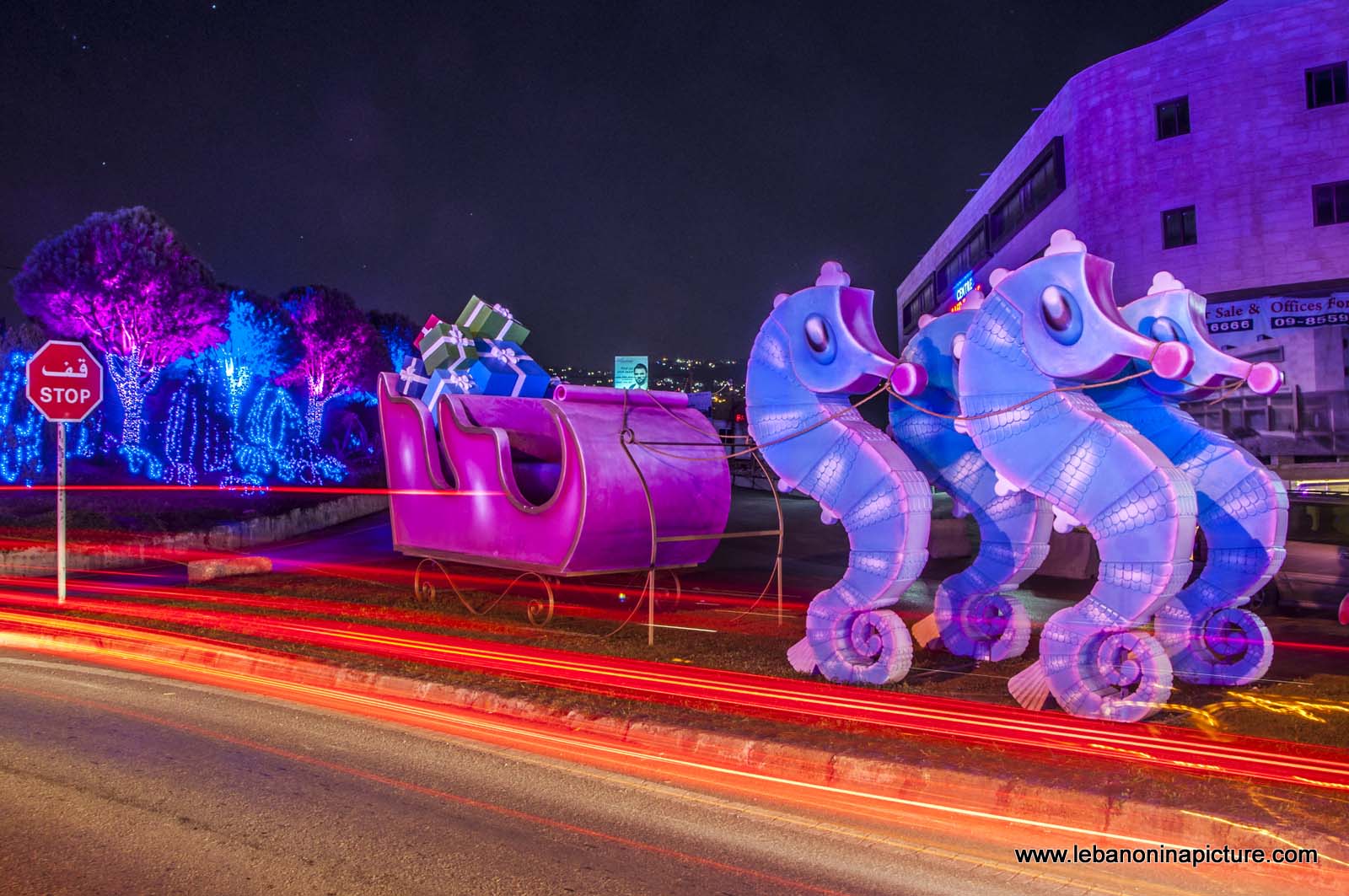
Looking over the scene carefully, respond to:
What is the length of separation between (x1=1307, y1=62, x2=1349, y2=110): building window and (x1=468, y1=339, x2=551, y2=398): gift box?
2787cm

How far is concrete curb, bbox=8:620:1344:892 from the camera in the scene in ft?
15.5

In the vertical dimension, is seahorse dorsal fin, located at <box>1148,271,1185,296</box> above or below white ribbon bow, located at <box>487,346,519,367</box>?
below

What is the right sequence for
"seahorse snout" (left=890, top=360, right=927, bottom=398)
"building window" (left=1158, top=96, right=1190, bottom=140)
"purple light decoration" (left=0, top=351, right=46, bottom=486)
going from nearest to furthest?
1. "seahorse snout" (left=890, top=360, right=927, bottom=398)
2. "purple light decoration" (left=0, top=351, right=46, bottom=486)
3. "building window" (left=1158, top=96, right=1190, bottom=140)

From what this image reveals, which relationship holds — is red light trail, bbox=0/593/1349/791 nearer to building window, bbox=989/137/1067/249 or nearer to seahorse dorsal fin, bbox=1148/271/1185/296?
seahorse dorsal fin, bbox=1148/271/1185/296

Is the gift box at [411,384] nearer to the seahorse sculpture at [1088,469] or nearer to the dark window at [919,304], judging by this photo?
the seahorse sculpture at [1088,469]

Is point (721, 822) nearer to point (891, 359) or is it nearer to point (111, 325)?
point (891, 359)

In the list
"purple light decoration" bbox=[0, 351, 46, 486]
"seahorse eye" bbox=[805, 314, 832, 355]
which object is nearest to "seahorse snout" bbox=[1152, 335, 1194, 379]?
"seahorse eye" bbox=[805, 314, 832, 355]

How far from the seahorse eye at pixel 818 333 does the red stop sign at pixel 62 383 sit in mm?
10301

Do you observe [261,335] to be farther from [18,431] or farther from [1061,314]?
Result: [1061,314]

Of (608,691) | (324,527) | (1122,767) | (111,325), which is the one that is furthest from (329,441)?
(1122,767)

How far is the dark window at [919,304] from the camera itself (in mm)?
62944

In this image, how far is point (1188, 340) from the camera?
708 cm

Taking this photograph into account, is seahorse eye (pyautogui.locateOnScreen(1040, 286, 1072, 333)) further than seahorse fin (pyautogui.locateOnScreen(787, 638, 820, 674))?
No

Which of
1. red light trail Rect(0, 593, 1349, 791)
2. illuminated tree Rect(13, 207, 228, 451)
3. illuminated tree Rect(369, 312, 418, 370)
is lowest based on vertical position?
red light trail Rect(0, 593, 1349, 791)
